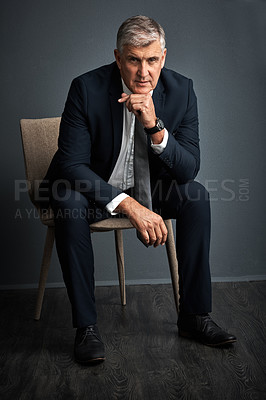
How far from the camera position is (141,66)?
1.94m

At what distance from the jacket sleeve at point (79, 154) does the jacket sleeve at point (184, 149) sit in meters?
0.23

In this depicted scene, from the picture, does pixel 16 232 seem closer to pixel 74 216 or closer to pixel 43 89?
pixel 43 89

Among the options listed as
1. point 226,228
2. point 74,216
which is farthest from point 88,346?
point 226,228

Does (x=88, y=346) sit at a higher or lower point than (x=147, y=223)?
lower

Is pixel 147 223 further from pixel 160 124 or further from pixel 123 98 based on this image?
pixel 123 98

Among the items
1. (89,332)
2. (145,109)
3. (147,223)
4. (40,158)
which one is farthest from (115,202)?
(40,158)

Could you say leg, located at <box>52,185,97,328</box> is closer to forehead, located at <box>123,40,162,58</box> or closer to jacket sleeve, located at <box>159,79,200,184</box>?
jacket sleeve, located at <box>159,79,200,184</box>

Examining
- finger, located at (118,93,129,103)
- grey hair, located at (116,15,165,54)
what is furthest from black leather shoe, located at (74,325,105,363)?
grey hair, located at (116,15,165,54)

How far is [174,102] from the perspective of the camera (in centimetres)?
210

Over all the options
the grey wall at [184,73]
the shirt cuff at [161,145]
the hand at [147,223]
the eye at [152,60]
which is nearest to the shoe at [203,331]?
the hand at [147,223]

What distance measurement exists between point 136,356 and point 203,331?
10.4 inches

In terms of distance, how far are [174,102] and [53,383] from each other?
1.15m

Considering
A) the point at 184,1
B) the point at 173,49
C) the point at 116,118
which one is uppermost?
the point at 184,1

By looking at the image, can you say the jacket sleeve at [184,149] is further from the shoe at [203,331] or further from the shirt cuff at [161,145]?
the shoe at [203,331]
